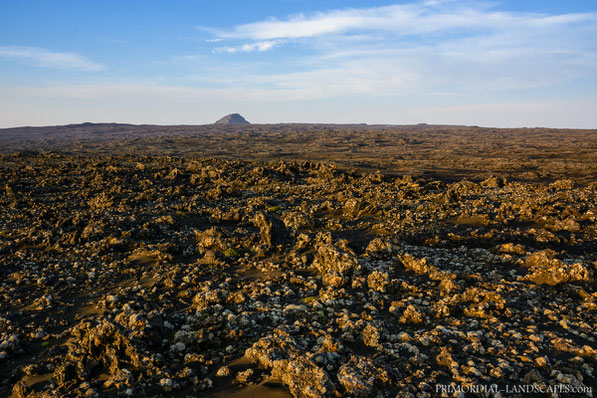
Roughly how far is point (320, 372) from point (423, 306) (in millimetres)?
4294

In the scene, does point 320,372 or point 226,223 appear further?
point 226,223

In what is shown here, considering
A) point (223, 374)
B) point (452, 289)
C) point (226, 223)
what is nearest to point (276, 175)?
point (226, 223)

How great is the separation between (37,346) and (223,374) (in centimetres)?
505

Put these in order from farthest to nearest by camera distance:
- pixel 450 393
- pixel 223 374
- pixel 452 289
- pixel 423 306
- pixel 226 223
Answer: pixel 226 223 → pixel 452 289 → pixel 423 306 → pixel 223 374 → pixel 450 393

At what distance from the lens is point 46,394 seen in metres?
6.77

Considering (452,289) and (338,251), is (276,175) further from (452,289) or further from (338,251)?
(452,289)

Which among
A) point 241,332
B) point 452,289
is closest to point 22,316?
point 241,332

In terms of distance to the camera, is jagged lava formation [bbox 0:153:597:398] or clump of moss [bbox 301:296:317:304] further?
clump of moss [bbox 301:296:317:304]

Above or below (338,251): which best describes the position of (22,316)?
below

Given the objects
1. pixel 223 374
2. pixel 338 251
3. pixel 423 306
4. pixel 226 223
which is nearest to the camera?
pixel 223 374

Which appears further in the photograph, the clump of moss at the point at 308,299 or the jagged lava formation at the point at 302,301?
the clump of moss at the point at 308,299

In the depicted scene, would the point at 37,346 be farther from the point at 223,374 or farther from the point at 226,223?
the point at 226,223

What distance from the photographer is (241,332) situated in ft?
28.3

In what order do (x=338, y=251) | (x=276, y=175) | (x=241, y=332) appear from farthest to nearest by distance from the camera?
(x=276, y=175) → (x=338, y=251) → (x=241, y=332)
